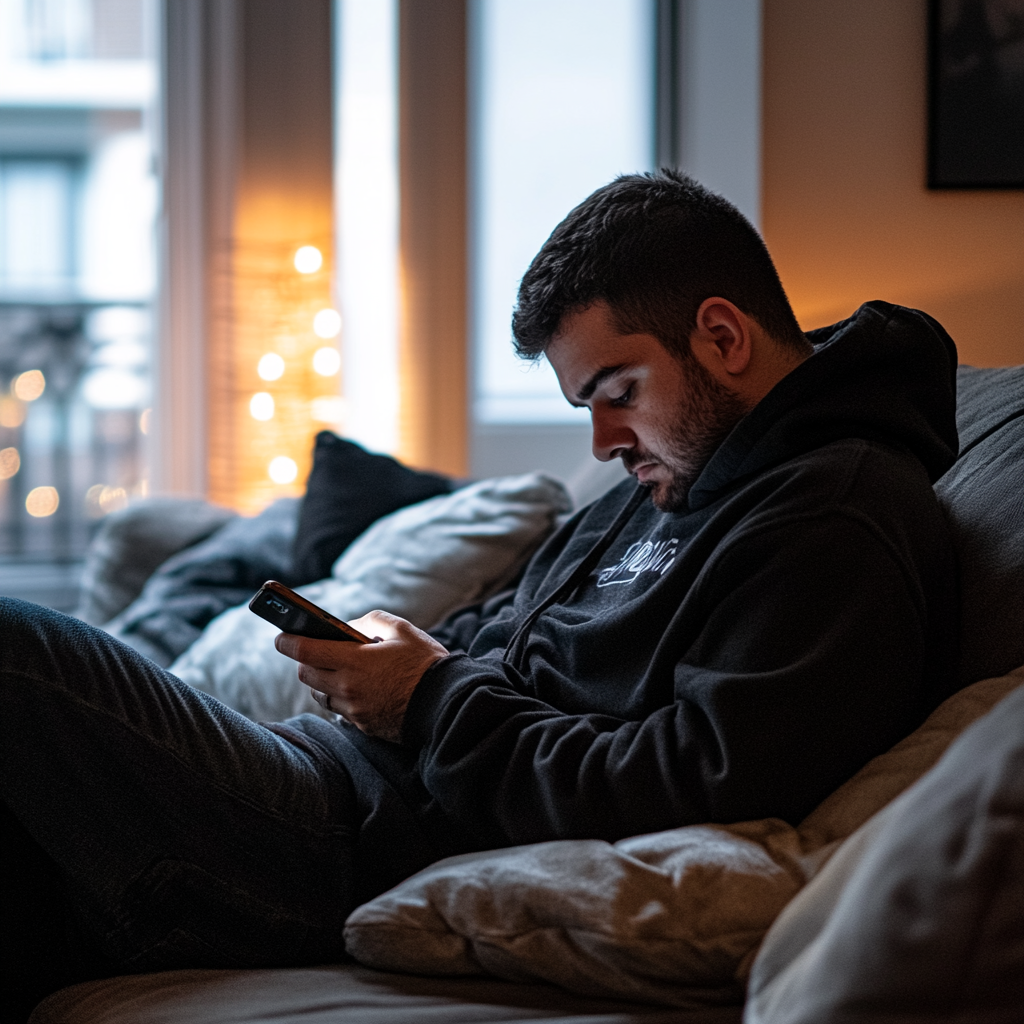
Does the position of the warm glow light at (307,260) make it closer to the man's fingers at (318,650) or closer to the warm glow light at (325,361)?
the warm glow light at (325,361)

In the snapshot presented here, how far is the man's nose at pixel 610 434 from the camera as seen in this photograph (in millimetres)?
1198

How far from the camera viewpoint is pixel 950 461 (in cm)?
110

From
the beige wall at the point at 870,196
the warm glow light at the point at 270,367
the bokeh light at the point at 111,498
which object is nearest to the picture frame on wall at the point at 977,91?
the beige wall at the point at 870,196

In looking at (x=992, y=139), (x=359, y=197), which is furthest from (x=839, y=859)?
(x=359, y=197)

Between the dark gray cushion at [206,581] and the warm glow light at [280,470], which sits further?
the warm glow light at [280,470]

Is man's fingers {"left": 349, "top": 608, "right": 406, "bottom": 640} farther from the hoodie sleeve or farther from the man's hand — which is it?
the hoodie sleeve

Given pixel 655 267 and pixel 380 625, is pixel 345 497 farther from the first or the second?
pixel 655 267

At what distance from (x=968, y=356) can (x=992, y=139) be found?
0.56 metres

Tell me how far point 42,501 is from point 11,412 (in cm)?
30

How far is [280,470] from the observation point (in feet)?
10.5

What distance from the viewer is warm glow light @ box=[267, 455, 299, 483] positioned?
3189 millimetres

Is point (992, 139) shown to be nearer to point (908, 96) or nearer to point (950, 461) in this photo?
point (908, 96)

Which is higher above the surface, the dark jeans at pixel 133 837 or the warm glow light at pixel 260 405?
the warm glow light at pixel 260 405

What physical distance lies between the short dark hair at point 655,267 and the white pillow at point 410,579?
574 millimetres
